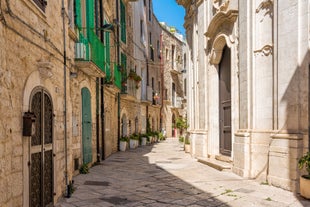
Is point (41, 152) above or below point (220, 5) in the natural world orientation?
below

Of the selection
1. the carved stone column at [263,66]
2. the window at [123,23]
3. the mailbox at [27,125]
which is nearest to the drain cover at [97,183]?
the mailbox at [27,125]

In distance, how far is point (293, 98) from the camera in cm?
662

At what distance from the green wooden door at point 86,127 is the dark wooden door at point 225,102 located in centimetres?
456

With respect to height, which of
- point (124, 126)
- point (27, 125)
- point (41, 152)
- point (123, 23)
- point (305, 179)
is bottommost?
point (305, 179)

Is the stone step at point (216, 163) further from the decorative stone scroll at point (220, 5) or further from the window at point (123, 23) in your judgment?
the window at point (123, 23)

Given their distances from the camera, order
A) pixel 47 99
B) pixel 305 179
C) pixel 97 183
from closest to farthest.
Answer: pixel 47 99
pixel 305 179
pixel 97 183

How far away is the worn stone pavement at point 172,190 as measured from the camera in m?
5.68

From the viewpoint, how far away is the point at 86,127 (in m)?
9.52

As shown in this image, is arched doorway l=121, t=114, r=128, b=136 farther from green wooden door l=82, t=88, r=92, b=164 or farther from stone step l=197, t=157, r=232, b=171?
green wooden door l=82, t=88, r=92, b=164

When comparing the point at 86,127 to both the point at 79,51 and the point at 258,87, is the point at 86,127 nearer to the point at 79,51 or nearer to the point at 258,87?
the point at 79,51

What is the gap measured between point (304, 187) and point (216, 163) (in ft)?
13.8

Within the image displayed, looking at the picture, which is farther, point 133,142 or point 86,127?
point 133,142

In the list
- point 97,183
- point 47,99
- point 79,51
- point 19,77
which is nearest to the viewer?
point 19,77

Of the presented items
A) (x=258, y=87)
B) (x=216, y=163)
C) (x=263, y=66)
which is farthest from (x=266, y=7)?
(x=216, y=163)
